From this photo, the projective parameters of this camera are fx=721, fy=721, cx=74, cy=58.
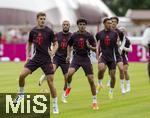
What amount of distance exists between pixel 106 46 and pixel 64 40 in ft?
3.98

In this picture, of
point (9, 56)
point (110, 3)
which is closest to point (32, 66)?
point (9, 56)

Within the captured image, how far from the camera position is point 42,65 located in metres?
16.9

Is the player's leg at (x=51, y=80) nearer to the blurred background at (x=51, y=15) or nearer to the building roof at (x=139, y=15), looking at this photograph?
the blurred background at (x=51, y=15)

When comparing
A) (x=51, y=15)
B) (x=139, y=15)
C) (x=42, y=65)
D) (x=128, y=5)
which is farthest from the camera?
(x=128, y=5)

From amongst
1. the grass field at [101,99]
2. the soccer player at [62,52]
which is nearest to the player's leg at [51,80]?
the grass field at [101,99]

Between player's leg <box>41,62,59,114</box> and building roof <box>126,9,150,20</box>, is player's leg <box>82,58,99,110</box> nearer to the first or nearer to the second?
player's leg <box>41,62,59,114</box>

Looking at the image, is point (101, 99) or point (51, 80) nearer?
point (51, 80)

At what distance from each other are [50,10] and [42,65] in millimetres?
56254

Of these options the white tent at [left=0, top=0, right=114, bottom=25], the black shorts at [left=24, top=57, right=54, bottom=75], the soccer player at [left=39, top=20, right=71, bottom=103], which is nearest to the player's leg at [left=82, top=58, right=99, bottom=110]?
the black shorts at [left=24, top=57, right=54, bottom=75]

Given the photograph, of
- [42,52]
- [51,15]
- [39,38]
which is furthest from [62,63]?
[51,15]

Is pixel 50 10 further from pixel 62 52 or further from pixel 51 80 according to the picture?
pixel 51 80

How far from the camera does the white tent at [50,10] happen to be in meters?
70.2

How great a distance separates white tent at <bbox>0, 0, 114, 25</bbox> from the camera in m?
70.2

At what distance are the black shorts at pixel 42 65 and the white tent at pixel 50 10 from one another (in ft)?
158
